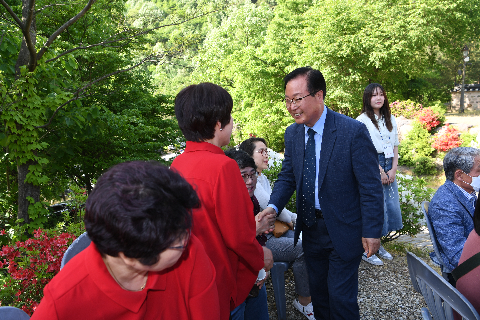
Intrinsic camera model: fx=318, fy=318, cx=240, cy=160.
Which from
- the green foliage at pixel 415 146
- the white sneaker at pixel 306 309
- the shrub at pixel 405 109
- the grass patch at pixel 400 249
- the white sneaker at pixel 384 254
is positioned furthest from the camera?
the shrub at pixel 405 109

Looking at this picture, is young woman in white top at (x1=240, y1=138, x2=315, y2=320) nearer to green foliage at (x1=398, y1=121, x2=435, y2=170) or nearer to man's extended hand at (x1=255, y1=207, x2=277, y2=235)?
man's extended hand at (x1=255, y1=207, x2=277, y2=235)

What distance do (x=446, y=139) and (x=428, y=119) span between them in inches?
67.8

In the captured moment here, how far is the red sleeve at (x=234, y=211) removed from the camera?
1.57 metres

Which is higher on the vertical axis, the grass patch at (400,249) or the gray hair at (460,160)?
the gray hair at (460,160)

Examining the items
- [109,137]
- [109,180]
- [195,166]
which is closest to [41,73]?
[109,137]

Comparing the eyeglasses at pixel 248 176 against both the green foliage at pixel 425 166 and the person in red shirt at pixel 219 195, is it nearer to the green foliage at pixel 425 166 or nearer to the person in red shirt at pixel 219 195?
the person in red shirt at pixel 219 195

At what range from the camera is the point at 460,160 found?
254cm

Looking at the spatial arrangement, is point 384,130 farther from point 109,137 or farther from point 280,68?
point 280,68

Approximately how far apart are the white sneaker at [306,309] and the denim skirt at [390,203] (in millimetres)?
1610

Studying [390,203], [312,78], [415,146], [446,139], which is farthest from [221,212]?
[415,146]

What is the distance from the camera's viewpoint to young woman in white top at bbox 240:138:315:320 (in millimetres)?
3195

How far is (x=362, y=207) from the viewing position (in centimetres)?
236

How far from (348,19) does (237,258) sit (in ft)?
→ 65.6

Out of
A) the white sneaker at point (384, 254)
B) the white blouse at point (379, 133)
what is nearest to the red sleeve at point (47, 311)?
the white blouse at point (379, 133)
